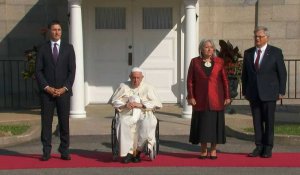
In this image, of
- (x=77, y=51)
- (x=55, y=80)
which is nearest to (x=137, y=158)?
(x=55, y=80)

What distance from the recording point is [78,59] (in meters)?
14.1

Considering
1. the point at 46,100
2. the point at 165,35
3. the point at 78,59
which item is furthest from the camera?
the point at 165,35

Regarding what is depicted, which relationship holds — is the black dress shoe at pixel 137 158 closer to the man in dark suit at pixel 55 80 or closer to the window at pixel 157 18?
the man in dark suit at pixel 55 80

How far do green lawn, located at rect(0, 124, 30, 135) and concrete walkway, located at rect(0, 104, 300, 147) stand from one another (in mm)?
162

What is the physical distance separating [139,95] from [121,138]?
69 centimetres

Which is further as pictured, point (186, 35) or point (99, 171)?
point (186, 35)

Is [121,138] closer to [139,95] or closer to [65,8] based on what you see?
[139,95]

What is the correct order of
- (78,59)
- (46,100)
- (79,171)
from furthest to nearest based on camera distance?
(78,59) → (46,100) → (79,171)

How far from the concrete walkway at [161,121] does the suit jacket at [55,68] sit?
2141mm

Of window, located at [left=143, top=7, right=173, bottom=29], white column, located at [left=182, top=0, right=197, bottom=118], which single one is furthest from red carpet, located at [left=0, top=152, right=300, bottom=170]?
window, located at [left=143, top=7, right=173, bottom=29]

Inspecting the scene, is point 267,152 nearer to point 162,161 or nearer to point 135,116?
point 162,161

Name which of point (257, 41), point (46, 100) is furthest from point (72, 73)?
point (257, 41)

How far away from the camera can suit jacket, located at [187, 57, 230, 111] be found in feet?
32.3

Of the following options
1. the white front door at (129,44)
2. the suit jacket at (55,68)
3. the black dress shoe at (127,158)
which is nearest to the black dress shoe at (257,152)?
the black dress shoe at (127,158)
